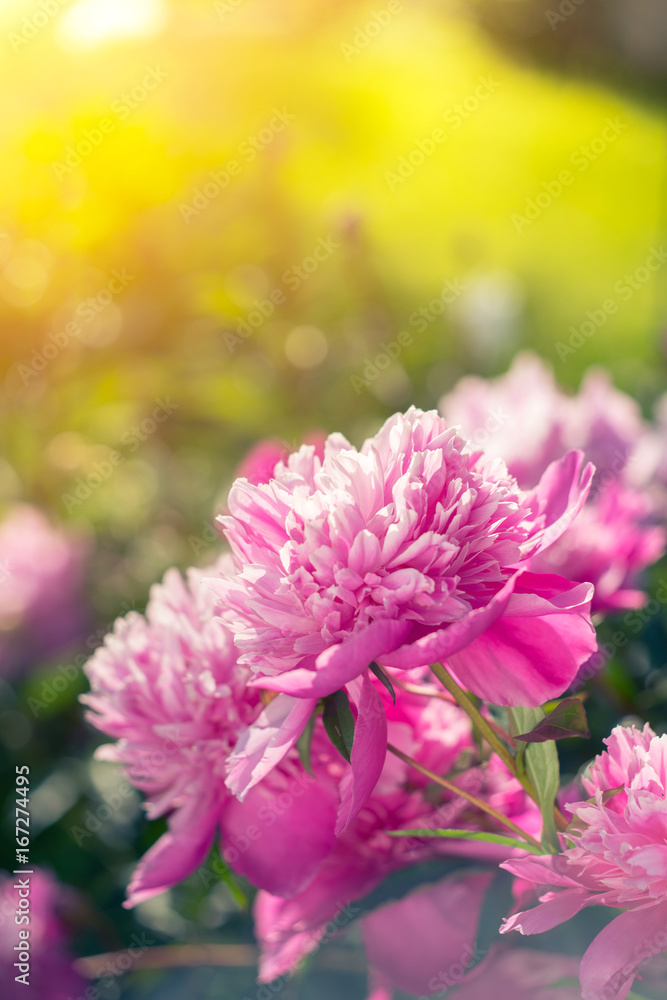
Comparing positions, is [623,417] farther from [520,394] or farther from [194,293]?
[194,293]

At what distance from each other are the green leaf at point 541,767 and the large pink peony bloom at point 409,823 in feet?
0.17

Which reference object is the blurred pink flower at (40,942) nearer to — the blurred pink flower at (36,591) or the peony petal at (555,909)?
the blurred pink flower at (36,591)

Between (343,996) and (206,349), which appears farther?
(206,349)

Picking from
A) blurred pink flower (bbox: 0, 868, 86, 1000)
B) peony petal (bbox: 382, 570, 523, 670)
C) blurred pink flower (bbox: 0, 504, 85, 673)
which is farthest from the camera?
blurred pink flower (bbox: 0, 504, 85, 673)

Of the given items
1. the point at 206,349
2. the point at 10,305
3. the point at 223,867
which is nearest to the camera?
the point at 223,867

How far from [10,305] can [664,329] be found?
2.29ft

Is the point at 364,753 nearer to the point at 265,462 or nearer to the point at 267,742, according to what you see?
the point at 267,742

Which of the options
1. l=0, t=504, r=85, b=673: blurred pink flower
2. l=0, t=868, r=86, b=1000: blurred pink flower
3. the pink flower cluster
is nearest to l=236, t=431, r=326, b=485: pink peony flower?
the pink flower cluster

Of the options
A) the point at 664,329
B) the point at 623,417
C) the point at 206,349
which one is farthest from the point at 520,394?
the point at 206,349

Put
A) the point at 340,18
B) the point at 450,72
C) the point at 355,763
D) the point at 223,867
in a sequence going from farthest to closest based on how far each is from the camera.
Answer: the point at 450,72 → the point at 340,18 → the point at 223,867 → the point at 355,763

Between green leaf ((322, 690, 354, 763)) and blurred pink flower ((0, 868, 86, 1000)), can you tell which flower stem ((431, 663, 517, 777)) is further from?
blurred pink flower ((0, 868, 86, 1000))

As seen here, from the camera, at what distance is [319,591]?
11.1 inches

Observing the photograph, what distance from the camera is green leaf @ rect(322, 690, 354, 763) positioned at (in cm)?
29

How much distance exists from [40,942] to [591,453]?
564 millimetres
